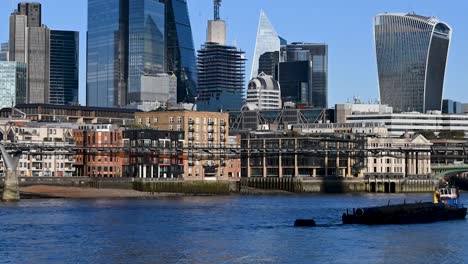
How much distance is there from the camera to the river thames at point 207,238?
81312mm

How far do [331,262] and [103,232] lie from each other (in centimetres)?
2691

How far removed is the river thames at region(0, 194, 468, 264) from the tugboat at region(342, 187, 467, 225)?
7.55 ft

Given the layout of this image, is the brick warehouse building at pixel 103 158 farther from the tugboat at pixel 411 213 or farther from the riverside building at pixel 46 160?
the tugboat at pixel 411 213

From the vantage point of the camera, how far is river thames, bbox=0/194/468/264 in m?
81.3

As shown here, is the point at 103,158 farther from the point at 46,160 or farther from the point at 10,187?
the point at 10,187

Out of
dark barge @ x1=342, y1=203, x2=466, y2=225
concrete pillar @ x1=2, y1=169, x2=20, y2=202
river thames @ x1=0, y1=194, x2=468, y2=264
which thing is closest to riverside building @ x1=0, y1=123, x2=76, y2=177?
concrete pillar @ x1=2, y1=169, x2=20, y2=202

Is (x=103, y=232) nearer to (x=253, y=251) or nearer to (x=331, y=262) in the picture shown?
(x=253, y=251)

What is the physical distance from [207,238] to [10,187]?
61682mm

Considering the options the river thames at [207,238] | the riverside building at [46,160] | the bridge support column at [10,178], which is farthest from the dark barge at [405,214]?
the riverside building at [46,160]

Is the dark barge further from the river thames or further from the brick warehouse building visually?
the brick warehouse building

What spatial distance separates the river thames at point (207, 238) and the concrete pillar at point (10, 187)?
14348 millimetres

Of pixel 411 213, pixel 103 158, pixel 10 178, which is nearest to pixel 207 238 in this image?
pixel 411 213

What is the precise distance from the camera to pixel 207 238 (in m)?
94.6

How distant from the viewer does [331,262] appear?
78938 millimetres
